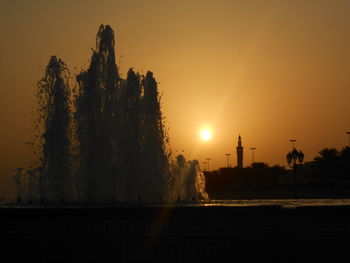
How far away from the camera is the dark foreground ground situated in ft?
45.7

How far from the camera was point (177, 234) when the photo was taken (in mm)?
14484

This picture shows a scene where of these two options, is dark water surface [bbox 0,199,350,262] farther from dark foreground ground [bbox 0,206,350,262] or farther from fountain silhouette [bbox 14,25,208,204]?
fountain silhouette [bbox 14,25,208,204]

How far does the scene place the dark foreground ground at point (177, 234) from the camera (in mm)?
13922

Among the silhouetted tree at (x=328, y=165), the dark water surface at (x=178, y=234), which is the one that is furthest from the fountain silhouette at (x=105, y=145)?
the silhouetted tree at (x=328, y=165)

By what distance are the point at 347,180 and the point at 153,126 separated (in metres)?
68.0

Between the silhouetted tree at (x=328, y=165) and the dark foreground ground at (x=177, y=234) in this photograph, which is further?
the silhouetted tree at (x=328, y=165)

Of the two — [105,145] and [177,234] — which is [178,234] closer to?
[177,234]

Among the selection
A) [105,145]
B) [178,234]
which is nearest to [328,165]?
[105,145]

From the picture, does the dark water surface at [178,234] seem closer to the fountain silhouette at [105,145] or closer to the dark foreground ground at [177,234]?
the dark foreground ground at [177,234]

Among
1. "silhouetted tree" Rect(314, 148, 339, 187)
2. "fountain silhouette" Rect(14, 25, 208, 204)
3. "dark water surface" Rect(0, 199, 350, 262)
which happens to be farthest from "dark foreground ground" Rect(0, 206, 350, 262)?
"silhouetted tree" Rect(314, 148, 339, 187)

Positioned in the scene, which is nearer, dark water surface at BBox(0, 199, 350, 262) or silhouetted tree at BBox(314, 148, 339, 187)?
dark water surface at BBox(0, 199, 350, 262)

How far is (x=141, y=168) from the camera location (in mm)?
34344

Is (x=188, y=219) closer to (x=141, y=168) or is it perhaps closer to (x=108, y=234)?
(x=108, y=234)

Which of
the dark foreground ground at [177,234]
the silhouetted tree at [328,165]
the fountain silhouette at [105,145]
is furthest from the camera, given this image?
the silhouetted tree at [328,165]
